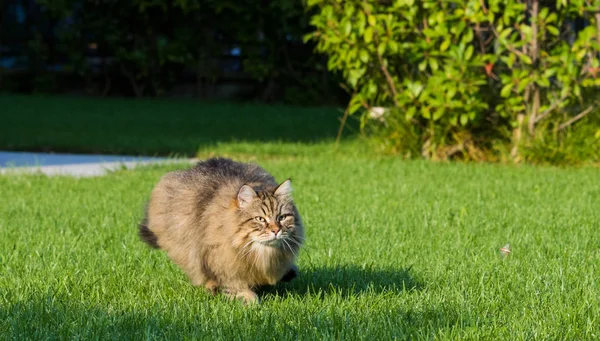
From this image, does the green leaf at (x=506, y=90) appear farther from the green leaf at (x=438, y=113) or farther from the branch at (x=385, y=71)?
the branch at (x=385, y=71)

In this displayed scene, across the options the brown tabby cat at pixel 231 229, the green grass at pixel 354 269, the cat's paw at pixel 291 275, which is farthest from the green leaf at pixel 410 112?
the cat's paw at pixel 291 275

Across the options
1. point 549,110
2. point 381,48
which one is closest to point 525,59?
point 549,110

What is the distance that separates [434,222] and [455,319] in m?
2.53

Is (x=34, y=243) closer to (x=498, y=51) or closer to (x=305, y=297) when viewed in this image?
(x=305, y=297)

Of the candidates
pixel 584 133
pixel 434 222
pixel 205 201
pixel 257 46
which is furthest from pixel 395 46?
pixel 257 46

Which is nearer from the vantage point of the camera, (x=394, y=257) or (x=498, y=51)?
(x=394, y=257)

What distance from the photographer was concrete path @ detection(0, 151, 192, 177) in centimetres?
990

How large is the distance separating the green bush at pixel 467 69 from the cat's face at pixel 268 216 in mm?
5643

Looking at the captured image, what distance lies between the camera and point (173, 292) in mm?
4680

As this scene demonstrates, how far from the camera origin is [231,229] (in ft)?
14.3

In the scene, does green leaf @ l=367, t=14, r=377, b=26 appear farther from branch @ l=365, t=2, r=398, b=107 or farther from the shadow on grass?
the shadow on grass

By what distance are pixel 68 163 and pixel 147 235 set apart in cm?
586

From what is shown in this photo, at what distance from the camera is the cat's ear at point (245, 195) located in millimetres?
4273

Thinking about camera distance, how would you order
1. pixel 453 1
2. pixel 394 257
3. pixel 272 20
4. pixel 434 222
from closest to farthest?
pixel 394 257, pixel 434 222, pixel 453 1, pixel 272 20
